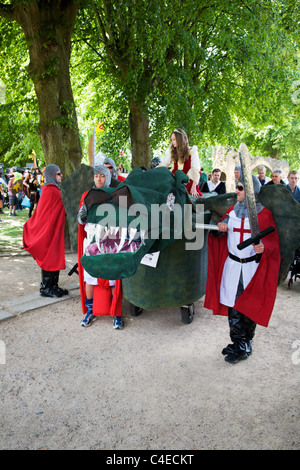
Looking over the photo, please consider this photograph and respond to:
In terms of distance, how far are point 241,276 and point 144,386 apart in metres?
1.43

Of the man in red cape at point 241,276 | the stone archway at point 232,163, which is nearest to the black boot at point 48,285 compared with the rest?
the man in red cape at point 241,276

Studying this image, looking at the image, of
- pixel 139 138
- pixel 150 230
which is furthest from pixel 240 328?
pixel 139 138

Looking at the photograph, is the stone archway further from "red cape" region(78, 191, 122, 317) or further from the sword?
the sword

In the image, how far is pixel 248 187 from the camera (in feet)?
10.0

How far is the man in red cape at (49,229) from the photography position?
17.6 ft

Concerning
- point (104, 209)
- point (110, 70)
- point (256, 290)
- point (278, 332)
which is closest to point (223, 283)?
point (256, 290)

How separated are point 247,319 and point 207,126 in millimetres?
15031

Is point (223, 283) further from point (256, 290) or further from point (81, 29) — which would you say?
point (81, 29)

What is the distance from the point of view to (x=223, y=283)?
3.79 metres

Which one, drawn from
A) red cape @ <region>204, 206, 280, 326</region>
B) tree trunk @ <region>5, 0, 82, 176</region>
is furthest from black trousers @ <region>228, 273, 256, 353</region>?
tree trunk @ <region>5, 0, 82, 176</region>

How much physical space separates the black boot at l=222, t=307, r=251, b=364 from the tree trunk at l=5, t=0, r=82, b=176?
5.81 metres

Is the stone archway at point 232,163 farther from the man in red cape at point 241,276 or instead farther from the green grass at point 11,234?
the man in red cape at point 241,276

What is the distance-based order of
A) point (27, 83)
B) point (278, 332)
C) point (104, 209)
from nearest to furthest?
point (104, 209) < point (278, 332) < point (27, 83)

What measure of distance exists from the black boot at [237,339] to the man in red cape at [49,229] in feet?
9.25
